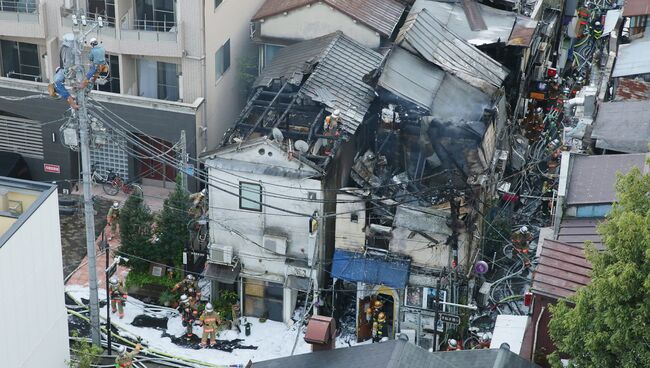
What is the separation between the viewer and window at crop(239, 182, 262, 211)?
39.6 meters

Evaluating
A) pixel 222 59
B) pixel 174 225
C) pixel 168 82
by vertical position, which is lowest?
pixel 174 225

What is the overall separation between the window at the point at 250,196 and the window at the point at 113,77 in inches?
445

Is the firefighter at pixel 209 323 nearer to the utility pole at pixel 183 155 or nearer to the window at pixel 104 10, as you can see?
the utility pole at pixel 183 155

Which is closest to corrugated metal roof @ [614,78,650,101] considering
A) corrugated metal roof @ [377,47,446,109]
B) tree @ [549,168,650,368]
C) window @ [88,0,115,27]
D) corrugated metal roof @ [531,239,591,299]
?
corrugated metal roof @ [377,47,446,109]

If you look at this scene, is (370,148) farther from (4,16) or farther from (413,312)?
(4,16)

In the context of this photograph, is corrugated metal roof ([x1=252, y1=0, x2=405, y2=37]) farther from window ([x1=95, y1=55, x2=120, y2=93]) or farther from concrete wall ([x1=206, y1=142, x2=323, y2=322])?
concrete wall ([x1=206, y1=142, x2=323, y2=322])

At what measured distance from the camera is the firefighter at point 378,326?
39562 mm

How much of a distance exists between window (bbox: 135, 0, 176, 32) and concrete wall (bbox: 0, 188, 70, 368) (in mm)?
15509

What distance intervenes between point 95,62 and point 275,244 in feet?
36.4

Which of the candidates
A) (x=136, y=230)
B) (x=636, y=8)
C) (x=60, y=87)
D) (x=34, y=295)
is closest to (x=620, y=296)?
(x=34, y=295)

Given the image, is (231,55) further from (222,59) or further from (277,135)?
(277,135)

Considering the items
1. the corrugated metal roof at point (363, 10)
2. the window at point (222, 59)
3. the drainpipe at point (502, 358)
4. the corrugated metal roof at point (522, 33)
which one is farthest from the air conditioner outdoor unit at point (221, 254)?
the corrugated metal roof at point (522, 33)

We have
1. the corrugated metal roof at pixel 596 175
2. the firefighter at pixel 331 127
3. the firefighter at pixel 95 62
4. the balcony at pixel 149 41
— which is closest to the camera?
the firefighter at pixel 95 62

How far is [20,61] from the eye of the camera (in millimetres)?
48656
